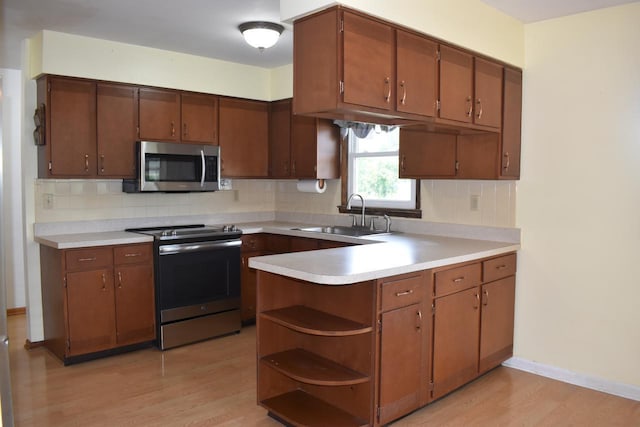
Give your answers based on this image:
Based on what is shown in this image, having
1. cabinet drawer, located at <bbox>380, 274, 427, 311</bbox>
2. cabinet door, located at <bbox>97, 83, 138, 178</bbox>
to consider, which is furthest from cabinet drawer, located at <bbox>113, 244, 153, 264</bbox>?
cabinet drawer, located at <bbox>380, 274, 427, 311</bbox>

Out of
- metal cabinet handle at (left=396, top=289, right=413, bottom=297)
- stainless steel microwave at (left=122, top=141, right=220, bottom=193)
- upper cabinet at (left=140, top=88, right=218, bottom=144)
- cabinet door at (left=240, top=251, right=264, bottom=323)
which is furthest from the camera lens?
cabinet door at (left=240, top=251, right=264, bottom=323)

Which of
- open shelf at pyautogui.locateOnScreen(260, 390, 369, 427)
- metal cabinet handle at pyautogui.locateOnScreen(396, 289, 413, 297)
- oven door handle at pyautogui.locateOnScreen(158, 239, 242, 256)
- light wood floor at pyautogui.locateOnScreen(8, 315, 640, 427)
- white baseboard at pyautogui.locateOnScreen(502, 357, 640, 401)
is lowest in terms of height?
light wood floor at pyautogui.locateOnScreen(8, 315, 640, 427)

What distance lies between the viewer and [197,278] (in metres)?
4.25

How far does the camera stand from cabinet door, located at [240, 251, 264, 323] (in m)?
4.66

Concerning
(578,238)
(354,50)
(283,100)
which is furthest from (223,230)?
(578,238)

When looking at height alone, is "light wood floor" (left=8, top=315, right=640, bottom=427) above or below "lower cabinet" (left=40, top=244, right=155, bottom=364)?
below

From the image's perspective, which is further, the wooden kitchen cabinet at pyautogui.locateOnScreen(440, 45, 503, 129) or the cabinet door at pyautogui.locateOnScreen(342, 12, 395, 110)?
the wooden kitchen cabinet at pyautogui.locateOnScreen(440, 45, 503, 129)

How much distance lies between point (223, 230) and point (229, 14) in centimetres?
185

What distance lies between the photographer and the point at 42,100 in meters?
3.90

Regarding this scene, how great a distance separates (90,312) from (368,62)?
9.04ft

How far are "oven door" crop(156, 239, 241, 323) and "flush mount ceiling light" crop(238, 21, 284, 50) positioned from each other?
1.69 meters

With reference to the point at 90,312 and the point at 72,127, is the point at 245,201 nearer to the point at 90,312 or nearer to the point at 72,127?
the point at 72,127

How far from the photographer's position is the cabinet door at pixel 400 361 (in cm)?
263

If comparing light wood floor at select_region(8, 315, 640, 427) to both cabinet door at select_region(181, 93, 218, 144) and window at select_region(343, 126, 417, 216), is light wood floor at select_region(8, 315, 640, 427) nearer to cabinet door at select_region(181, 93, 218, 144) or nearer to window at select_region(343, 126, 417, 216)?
window at select_region(343, 126, 417, 216)
